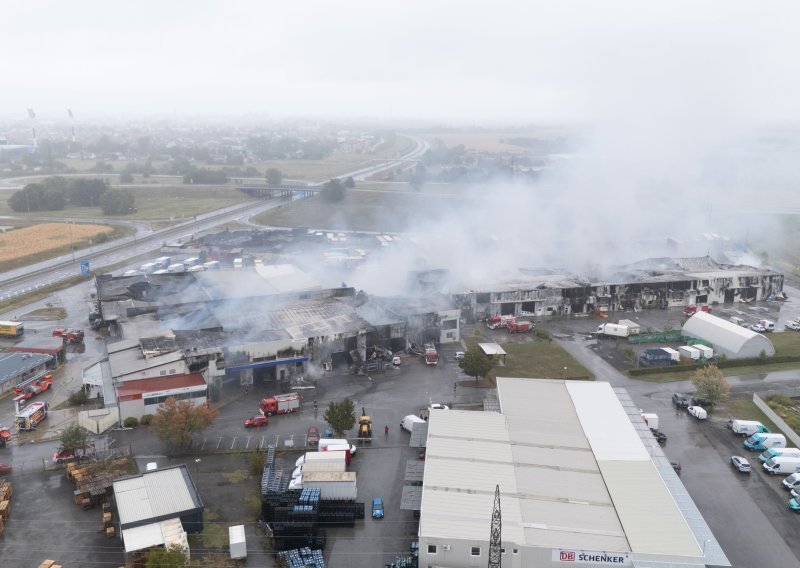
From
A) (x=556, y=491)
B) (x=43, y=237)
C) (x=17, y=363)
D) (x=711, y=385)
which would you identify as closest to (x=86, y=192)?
(x=43, y=237)

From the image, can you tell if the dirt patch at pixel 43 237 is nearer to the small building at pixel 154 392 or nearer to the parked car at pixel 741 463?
the small building at pixel 154 392

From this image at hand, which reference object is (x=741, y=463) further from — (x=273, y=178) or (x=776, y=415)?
(x=273, y=178)

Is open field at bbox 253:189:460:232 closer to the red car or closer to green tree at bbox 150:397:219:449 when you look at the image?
the red car

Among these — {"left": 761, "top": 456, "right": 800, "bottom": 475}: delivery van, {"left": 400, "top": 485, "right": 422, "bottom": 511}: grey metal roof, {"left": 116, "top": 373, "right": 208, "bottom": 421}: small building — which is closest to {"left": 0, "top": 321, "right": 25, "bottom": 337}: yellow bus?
{"left": 116, "top": 373, "right": 208, "bottom": 421}: small building

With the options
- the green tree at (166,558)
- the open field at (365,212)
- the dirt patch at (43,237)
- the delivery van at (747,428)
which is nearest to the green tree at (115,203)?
the dirt patch at (43,237)

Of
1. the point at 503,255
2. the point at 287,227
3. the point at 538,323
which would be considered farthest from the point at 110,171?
the point at 538,323

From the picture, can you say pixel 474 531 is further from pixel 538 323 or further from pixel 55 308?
pixel 55 308
